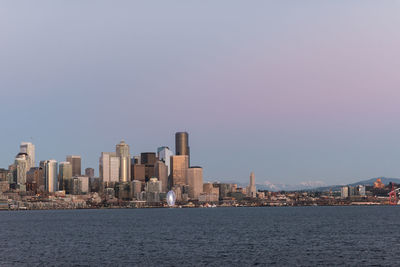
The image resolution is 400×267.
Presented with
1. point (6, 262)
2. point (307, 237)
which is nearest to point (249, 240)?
point (307, 237)

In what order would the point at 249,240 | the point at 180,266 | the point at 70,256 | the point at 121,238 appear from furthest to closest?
the point at 121,238, the point at 249,240, the point at 70,256, the point at 180,266

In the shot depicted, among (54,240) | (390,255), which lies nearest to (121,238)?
(54,240)

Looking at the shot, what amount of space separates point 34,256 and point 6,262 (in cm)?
813

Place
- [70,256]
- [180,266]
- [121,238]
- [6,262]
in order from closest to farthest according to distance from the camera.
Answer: [180,266]
[6,262]
[70,256]
[121,238]

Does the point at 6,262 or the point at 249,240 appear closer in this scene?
the point at 6,262

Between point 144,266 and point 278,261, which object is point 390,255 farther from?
point 144,266

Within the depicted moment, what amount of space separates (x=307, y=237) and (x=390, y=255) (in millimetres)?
35446

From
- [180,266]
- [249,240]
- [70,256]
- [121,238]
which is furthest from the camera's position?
[121,238]

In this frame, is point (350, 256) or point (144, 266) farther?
point (350, 256)

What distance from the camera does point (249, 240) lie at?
379ft

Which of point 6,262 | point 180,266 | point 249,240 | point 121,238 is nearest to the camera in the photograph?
point 180,266

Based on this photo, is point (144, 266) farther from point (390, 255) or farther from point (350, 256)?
point (390, 255)

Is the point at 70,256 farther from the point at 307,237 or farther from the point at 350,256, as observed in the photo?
the point at 307,237

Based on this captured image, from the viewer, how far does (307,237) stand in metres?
121
